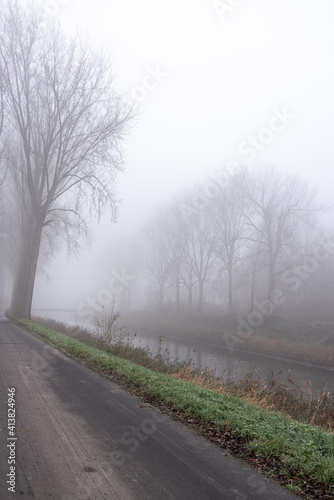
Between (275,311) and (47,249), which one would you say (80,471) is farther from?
(47,249)

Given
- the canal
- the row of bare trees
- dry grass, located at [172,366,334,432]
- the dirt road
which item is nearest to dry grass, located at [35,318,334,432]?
dry grass, located at [172,366,334,432]

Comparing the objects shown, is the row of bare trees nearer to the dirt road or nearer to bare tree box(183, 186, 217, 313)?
bare tree box(183, 186, 217, 313)

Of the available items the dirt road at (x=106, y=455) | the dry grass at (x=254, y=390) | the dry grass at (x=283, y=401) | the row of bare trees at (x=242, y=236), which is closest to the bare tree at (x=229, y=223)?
the row of bare trees at (x=242, y=236)

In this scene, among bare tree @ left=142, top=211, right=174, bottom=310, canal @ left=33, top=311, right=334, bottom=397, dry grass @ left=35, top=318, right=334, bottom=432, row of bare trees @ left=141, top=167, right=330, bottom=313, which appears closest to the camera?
dry grass @ left=35, top=318, right=334, bottom=432

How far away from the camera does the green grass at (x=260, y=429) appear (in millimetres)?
4074

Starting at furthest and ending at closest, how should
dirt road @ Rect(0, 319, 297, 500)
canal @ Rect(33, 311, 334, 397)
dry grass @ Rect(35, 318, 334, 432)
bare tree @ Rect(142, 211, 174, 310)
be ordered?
bare tree @ Rect(142, 211, 174, 310), canal @ Rect(33, 311, 334, 397), dry grass @ Rect(35, 318, 334, 432), dirt road @ Rect(0, 319, 297, 500)

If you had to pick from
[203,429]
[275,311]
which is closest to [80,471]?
[203,429]

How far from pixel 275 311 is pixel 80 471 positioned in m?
31.5

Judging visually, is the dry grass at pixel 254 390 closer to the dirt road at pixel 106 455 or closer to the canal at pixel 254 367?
the canal at pixel 254 367

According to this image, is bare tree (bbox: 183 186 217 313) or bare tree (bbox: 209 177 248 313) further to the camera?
bare tree (bbox: 183 186 217 313)

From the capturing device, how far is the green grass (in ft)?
13.4

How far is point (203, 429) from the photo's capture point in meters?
5.46

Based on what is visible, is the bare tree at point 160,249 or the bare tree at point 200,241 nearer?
the bare tree at point 200,241

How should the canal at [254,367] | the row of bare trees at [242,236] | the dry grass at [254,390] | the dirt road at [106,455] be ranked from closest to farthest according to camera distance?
the dirt road at [106,455], the dry grass at [254,390], the canal at [254,367], the row of bare trees at [242,236]
